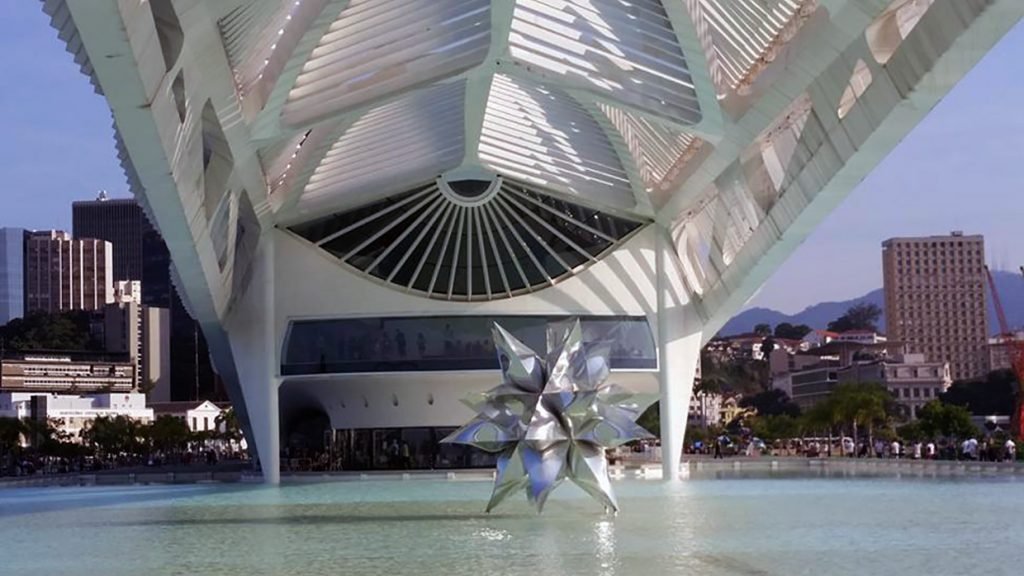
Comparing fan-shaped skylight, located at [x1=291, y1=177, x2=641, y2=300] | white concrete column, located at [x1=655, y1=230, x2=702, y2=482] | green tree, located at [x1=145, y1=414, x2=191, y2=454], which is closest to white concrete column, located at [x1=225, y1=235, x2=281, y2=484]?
fan-shaped skylight, located at [x1=291, y1=177, x2=641, y2=300]

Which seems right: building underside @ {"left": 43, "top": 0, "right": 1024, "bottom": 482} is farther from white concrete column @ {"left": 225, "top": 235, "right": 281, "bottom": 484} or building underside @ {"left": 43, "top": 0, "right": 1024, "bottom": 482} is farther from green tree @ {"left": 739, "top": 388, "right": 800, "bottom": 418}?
green tree @ {"left": 739, "top": 388, "right": 800, "bottom": 418}

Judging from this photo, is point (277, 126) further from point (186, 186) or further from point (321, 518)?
point (321, 518)

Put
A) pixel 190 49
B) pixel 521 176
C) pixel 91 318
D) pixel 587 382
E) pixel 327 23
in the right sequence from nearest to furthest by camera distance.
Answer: pixel 587 382
pixel 190 49
pixel 327 23
pixel 521 176
pixel 91 318

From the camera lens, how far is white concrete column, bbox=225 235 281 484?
135 ft

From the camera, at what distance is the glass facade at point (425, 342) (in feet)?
140

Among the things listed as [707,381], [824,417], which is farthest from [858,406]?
[707,381]

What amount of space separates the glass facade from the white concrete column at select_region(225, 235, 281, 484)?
115cm

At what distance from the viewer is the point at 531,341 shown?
43.2 meters

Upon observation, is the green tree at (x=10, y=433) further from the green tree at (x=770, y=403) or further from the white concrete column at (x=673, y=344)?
the green tree at (x=770, y=403)

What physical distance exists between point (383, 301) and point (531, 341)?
4.21 metres

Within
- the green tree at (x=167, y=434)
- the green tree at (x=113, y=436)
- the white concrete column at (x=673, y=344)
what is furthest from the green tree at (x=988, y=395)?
the white concrete column at (x=673, y=344)

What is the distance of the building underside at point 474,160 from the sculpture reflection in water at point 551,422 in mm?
6496

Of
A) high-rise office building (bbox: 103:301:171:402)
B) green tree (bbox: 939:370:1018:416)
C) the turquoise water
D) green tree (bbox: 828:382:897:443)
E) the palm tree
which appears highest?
high-rise office building (bbox: 103:301:171:402)

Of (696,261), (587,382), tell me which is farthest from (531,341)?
(587,382)
